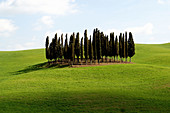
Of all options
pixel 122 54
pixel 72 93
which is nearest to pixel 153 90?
pixel 72 93

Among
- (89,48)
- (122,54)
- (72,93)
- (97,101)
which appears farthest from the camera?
(122,54)

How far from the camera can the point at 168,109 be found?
2494 cm

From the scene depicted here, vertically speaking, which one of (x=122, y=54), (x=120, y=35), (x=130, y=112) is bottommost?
(x=130, y=112)

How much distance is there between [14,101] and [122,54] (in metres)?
52.7

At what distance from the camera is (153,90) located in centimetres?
3366

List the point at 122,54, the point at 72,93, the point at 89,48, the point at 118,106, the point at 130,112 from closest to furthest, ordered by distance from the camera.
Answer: the point at 130,112 < the point at 118,106 < the point at 72,93 < the point at 89,48 < the point at 122,54

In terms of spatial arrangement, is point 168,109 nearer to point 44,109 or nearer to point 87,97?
point 87,97

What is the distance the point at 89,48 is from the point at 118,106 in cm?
4271

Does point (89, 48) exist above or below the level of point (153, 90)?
above

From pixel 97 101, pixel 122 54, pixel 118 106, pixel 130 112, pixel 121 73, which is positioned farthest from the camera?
pixel 122 54

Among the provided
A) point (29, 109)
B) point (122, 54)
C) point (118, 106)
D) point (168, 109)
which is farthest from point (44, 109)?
point (122, 54)

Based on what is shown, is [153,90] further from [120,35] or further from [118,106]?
[120,35]

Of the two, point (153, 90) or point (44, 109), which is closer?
point (44, 109)

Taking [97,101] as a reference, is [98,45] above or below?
above
